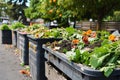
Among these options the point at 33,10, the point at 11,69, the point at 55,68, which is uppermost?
the point at 33,10

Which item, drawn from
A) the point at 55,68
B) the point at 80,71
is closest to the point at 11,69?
the point at 55,68

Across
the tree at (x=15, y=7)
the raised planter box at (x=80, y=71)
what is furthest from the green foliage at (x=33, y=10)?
the tree at (x=15, y=7)


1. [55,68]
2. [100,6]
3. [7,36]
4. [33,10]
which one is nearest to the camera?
[55,68]

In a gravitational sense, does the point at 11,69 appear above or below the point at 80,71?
below

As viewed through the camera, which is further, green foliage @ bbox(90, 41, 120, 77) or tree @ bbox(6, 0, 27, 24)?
tree @ bbox(6, 0, 27, 24)

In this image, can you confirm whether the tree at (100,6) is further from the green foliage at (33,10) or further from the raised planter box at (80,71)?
the green foliage at (33,10)

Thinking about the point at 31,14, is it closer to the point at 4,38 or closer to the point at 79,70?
the point at 4,38

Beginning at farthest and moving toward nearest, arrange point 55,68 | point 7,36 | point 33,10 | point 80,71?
point 33,10 → point 7,36 → point 55,68 → point 80,71

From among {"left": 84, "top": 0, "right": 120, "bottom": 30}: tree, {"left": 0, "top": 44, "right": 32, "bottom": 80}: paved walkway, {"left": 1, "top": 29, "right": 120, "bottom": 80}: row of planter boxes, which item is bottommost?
{"left": 0, "top": 44, "right": 32, "bottom": 80}: paved walkway

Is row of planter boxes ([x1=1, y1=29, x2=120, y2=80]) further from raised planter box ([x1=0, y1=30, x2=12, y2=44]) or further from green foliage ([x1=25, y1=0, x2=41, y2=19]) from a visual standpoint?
green foliage ([x1=25, y1=0, x2=41, y2=19])

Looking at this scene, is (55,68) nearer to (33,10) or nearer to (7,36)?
(7,36)

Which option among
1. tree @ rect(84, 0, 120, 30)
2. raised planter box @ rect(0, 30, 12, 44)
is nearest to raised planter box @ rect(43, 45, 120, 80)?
tree @ rect(84, 0, 120, 30)

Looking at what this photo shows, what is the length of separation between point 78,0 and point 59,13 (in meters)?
5.27

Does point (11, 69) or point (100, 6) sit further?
point (100, 6)
